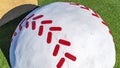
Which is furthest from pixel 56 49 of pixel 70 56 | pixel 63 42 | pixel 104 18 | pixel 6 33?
pixel 104 18

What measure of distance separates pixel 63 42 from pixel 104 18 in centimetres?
451

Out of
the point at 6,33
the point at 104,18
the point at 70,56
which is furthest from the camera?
the point at 104,18

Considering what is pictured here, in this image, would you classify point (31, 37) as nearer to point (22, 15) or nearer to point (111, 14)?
point (22, 15)

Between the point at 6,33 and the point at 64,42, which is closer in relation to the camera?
the point at 64,42

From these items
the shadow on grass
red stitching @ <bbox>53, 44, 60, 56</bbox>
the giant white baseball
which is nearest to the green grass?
the shadow on grass

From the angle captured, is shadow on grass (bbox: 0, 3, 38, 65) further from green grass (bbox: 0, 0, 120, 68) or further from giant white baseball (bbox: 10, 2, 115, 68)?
giant white baseball (bbox: 10, 2, 115, 68)

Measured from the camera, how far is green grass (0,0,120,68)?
875 centimetres

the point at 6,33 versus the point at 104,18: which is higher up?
the point at 104,18

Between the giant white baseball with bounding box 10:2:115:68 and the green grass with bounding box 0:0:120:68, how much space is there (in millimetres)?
1965

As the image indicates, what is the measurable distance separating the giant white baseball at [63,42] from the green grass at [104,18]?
1.97 m

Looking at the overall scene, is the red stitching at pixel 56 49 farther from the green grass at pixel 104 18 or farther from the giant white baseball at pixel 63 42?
the green grass at pixel 104 18

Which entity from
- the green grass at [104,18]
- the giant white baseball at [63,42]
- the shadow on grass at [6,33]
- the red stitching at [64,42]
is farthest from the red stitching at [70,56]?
the shadow on grass at [6,33]

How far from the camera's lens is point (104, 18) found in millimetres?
10430

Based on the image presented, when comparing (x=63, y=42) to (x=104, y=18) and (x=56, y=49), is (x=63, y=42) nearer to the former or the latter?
(x=56, y=49)
